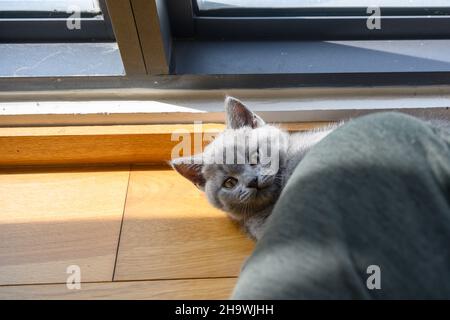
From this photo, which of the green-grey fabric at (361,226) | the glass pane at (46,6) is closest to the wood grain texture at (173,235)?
the green-grey fabric at (361,226)

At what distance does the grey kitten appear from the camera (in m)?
0.88

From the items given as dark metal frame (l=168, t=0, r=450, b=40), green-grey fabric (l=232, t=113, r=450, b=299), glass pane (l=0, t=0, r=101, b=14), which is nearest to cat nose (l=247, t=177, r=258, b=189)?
green-grey fabric (l=232, t=113, r=450, b=299)

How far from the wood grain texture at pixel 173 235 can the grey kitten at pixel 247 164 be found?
0.14 feet

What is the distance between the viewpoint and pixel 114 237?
92 centimetres

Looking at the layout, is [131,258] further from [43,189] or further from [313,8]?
[313,8]

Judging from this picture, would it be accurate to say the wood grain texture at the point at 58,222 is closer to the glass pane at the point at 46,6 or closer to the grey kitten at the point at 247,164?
the grey kitten at the point at 247,164

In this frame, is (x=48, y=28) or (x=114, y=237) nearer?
(x=114, y=237)

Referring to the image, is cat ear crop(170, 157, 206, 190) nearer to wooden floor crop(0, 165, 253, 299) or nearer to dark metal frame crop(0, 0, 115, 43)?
wooden floor crop(0, 165, 253, 299)

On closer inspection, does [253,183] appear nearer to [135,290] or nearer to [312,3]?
[135,290]

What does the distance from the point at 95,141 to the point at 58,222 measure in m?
0.20

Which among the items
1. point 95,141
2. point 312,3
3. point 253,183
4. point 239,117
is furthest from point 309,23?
point 95,141

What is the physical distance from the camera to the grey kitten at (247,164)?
879mm

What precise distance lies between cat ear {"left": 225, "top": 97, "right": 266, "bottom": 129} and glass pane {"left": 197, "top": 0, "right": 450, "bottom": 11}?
257 millimetres

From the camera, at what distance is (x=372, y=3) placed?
102 centimetres
